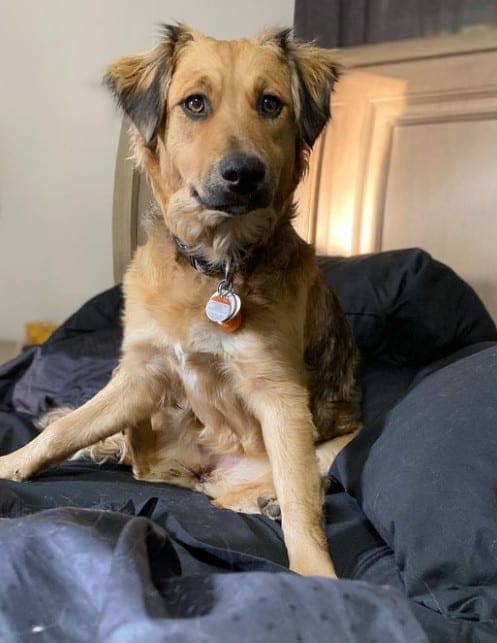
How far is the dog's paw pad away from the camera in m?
1.54

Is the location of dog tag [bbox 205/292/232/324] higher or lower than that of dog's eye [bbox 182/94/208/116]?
lower

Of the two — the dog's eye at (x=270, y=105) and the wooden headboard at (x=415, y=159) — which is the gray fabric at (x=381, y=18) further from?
the dog's eye at (x=270, y=105)

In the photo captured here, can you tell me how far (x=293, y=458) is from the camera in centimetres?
149

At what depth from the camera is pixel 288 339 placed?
161 centimetres

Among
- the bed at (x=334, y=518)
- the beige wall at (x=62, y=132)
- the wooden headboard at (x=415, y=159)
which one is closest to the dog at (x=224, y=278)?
the bed at (x=334, y=518)

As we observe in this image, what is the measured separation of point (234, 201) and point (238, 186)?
39mm

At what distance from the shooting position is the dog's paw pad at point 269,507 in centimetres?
154

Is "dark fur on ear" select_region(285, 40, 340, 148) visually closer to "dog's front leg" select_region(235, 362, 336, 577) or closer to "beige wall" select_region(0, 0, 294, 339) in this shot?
"dog's front leg" select_region(235, 362, 336, 577)

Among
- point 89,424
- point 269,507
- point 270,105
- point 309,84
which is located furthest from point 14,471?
point 309,84

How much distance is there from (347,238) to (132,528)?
1.81 m

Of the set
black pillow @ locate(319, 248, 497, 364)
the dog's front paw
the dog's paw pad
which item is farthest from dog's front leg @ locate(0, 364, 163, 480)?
black pillow @ locate(319, 248, 497, 364)

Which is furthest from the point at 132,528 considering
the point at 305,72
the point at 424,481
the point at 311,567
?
the point at 305,72

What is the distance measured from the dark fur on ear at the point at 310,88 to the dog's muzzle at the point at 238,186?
0.82 feet

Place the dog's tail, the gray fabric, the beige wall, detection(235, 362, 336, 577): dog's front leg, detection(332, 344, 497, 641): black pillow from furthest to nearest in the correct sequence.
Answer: the beige wall
the gray fabric
the dog's tail
detection(235, 362, 336, 577): dog's front leg
detection(332, 344, 497, 641): black pillow
